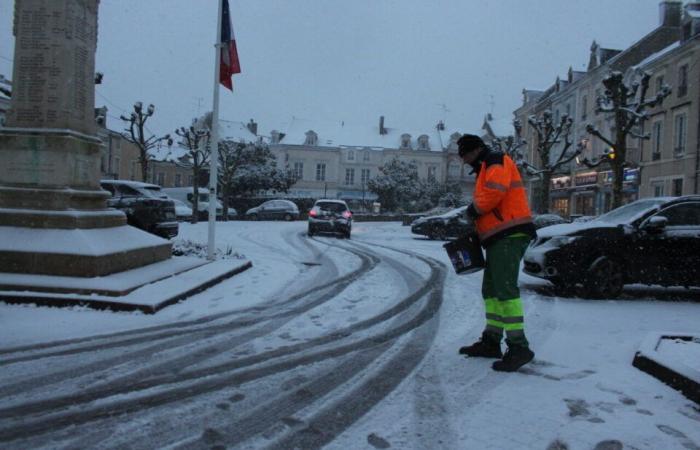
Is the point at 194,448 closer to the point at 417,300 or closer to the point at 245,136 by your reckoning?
the point at 417,300

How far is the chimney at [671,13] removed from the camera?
33.7 metres

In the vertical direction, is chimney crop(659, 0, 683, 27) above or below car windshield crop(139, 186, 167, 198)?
above

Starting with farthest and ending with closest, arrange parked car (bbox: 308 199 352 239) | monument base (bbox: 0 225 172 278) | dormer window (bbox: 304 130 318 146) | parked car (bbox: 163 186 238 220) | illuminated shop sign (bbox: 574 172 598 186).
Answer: dormer window (bbox: 304 130 318 146) < illuminated shop sign (bbox: 574 172 598 186) < parked car (bbox: 163 186 238 220) < parked car (bbox: 308 199 352 239) < monument base (bbox: 0 225 172 278)

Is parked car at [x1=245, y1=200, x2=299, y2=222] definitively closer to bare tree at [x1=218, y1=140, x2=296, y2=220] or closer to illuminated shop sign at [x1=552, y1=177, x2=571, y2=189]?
bare tree at [x1=218, y1=140, x2=296, y2=220]

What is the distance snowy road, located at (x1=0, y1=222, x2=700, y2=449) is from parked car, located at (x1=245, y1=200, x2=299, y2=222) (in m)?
26.7

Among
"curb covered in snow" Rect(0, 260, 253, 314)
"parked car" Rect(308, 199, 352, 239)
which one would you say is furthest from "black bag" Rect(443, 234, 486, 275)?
"parked car" Rect(308, 199, 352, 239)

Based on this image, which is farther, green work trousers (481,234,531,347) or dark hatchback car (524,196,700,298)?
dark hatchback car (524,196,700,298)

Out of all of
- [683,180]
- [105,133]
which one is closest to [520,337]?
[683,180]

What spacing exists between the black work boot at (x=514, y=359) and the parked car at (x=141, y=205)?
1006 centimetres

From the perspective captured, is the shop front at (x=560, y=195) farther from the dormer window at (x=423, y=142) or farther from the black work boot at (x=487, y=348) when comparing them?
the black work boot at (x=487, y=348)

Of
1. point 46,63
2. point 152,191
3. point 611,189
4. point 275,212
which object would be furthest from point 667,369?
point 611,189

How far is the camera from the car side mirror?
7625 mm

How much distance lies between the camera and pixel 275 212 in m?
33.6

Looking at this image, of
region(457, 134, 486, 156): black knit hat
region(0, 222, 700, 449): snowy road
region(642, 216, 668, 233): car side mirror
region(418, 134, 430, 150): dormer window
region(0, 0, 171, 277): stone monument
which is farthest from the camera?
region(418, 134, 430, 150): dormer window
